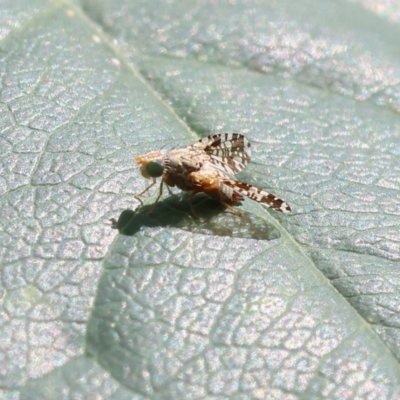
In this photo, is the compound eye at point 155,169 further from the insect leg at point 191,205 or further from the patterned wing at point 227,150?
the patterned wing at point 227,150

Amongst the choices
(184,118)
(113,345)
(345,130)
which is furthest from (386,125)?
(113,345)

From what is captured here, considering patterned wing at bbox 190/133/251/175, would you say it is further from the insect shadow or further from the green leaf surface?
the insect shadow

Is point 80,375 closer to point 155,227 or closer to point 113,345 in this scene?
point 113,345

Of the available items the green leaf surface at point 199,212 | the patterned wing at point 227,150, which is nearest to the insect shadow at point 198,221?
the green leaf surface at point 199,212

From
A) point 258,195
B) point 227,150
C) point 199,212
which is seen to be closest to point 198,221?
point 199,212

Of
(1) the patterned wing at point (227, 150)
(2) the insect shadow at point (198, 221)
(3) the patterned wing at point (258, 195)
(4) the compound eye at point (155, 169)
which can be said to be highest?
(1) the patterned wing at point (227, 150)

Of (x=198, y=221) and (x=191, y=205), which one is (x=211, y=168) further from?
(x=198, y=221)
